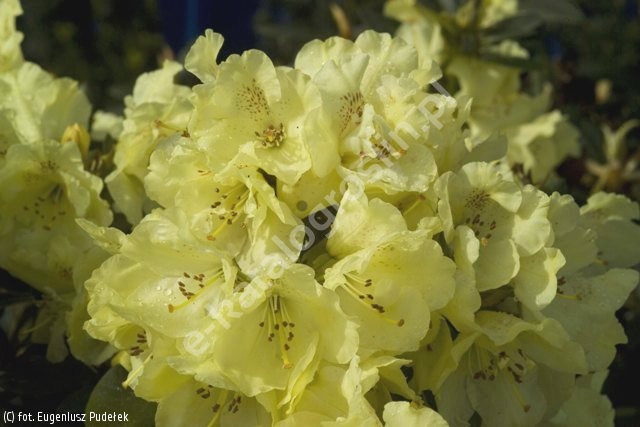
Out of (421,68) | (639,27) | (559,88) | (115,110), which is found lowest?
(639,27)

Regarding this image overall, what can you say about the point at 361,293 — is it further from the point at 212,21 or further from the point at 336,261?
the point at 212,21

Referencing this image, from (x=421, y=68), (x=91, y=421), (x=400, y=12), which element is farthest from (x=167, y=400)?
(x=400, y=12)

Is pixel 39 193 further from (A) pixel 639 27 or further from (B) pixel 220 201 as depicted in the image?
(A) pixel 639 27

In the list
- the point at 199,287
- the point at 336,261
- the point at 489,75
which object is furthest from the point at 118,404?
the point at 489,75

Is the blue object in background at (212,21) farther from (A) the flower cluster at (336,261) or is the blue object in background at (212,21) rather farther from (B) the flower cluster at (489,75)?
(A) the flower cluster at (336,261)

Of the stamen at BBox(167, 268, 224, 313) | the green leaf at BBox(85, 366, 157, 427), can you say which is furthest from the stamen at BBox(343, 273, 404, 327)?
the green leaf at BBox(85, 366, 157, 427)

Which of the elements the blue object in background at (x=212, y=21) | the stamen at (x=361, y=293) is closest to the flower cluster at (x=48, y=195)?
the stamen at (x=361, y=293)

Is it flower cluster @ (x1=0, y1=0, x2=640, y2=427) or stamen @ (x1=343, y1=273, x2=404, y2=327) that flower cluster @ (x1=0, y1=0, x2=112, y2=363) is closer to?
flower cluster @ (x1=0, y1=0, x2=640, y2=427)
